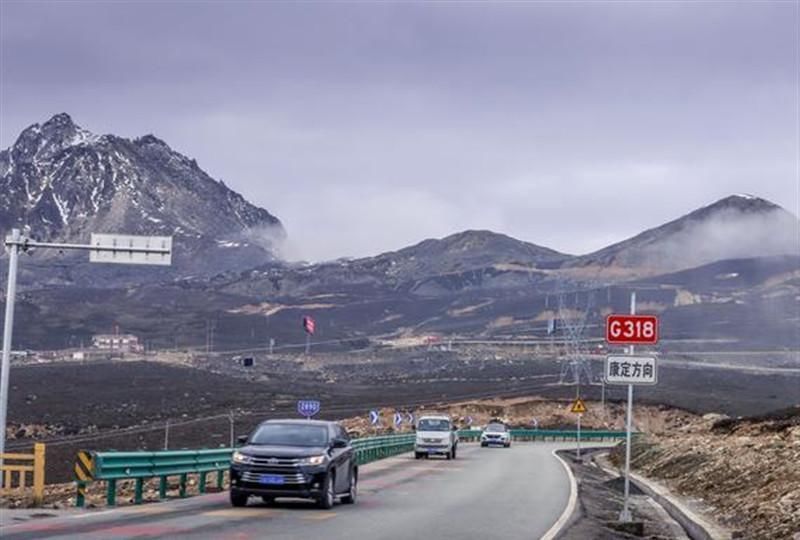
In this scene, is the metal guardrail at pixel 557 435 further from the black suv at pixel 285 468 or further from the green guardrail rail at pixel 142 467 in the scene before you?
the black suv at pixel 285 468

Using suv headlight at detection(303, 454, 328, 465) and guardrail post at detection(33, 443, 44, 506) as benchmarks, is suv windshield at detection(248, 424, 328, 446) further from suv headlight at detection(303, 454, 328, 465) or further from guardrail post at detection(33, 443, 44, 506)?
guardrail post at detection(33, 443, 44, 506)

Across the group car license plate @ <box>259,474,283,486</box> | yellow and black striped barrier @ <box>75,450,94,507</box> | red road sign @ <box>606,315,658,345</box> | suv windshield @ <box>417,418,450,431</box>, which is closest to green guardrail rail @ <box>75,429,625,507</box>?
yellow and black striped barrier @ <box>75,450,94,507</box>

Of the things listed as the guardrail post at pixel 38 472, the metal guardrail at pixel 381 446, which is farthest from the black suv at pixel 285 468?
the metal guardrail at pixel 381 446

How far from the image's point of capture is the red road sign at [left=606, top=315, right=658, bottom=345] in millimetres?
23359

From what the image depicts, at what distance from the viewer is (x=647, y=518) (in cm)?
→ 2686

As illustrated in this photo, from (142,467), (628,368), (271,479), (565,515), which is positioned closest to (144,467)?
(142,467)

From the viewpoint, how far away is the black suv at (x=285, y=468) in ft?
77.9

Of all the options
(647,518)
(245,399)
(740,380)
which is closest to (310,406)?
(647,518)

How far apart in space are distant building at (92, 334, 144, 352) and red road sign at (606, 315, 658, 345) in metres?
161

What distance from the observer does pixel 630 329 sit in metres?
23.5

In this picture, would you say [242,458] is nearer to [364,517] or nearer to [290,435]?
[290,435]

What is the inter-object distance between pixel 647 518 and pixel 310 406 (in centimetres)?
2519

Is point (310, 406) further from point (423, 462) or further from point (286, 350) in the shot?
point (286, 350)

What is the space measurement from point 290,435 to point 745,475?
996cm
